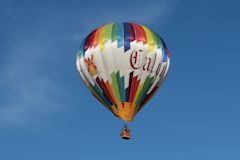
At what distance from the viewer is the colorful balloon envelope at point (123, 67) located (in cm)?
6294

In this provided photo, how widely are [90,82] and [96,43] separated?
3.31 meters

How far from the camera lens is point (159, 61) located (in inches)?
2532

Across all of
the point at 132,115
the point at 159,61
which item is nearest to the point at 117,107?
the point at 132,115

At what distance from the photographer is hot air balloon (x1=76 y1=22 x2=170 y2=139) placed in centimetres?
6294

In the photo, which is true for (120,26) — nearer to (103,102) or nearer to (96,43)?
(96,43)

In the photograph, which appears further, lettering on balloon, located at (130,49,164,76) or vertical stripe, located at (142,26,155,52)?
vertical stripe, located at (142,26,155,52)

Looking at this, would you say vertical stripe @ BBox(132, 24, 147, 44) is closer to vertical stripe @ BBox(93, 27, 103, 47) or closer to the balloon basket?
vertical stripe @ BBox(93, 27, 103, 47)

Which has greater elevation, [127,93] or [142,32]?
[142,32]

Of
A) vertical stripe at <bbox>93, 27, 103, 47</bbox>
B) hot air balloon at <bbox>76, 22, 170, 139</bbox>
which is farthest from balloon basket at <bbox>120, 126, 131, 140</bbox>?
vertical stripe at <bbox>93, 27, 103, 47</bbox>

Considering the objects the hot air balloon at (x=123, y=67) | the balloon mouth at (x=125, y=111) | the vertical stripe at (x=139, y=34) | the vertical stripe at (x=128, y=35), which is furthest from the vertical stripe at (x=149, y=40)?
the balloon mouth at (x=125, y=111)

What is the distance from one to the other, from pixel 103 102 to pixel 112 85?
1.95 metres

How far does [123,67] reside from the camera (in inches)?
2478

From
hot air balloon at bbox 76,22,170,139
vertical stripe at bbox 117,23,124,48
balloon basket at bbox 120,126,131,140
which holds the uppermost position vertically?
vertical stripe at bbox 117,23,124,48

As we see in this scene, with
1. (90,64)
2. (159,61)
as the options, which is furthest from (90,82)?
(159,61)
